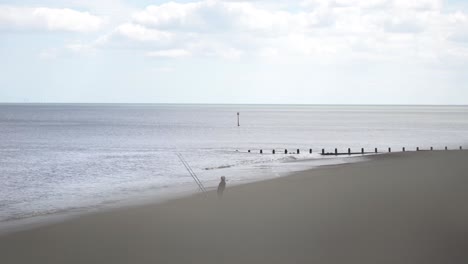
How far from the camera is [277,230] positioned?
18312mm

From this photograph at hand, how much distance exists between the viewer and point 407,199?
904 inches

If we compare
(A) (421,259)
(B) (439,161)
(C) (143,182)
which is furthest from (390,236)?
(B) (439,161)

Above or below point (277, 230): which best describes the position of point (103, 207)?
above

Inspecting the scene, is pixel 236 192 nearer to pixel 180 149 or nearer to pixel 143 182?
pixel 143 182

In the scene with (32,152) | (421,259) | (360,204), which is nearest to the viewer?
(421,259)

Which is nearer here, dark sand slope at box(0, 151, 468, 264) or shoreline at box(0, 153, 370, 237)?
dark sand slope at box(0, 151, 468, 264)

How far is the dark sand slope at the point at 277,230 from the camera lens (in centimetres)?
1566

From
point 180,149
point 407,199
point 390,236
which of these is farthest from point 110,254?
point 180,149

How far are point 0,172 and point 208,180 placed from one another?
19.4 metres

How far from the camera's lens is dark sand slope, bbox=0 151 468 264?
616 inches

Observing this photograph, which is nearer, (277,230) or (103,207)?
(277,230)

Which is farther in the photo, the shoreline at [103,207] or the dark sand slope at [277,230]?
the shoreline at [103,207]

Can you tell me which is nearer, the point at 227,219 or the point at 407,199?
the point at 227,219

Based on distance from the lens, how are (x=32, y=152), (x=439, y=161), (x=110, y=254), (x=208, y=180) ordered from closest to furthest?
(x=110, y=254) → (x=208, y=180) → (x=439, y=161) → (x=32, y=152)
